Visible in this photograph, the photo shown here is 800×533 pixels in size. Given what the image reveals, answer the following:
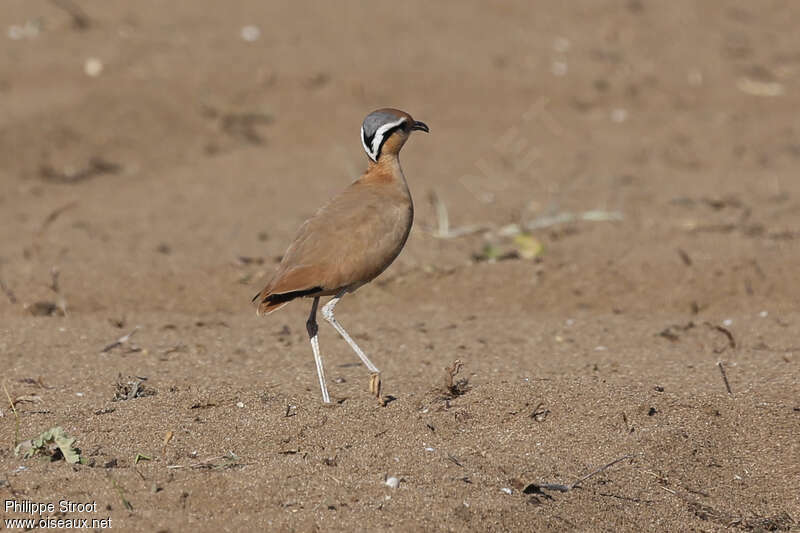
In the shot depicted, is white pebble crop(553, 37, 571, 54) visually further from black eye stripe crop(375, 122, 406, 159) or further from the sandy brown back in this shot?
the sandy brown back

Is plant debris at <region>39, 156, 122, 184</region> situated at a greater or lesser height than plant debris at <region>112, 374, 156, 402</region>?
lesser

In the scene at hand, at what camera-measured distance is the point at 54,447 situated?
4676 mm

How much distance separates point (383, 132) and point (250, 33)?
7389 mm

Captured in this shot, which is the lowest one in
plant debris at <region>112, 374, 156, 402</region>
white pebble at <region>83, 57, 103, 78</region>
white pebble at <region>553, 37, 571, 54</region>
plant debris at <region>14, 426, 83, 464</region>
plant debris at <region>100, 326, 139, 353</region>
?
white pebble at <region>553, 37, 571, 54</region>

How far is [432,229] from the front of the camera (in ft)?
29.3

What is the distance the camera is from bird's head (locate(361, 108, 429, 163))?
5.96 m

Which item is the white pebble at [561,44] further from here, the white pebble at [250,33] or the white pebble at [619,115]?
the white pebble at [250,33]

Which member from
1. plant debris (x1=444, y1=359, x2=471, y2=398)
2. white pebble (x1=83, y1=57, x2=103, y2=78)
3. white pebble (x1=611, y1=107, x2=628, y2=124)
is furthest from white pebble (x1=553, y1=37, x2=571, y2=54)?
plant debris (x1=444, y1=359, x2=471, y2=398)

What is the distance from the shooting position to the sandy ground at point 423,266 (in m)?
4.64

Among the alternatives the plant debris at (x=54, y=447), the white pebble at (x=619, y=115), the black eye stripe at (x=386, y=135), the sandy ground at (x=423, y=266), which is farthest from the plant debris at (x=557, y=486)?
the white pebble at (x=619, y=115)

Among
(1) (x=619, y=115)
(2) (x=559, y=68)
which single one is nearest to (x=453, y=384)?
(1) (x=619, y=115)

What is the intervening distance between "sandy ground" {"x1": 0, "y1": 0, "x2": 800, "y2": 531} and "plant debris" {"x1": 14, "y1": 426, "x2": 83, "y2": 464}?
103 millimetres

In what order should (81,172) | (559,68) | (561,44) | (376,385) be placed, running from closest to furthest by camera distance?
(376,385) → (81,172) → (559,68) → (561,44)

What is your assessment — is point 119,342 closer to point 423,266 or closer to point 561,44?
point 423,266
